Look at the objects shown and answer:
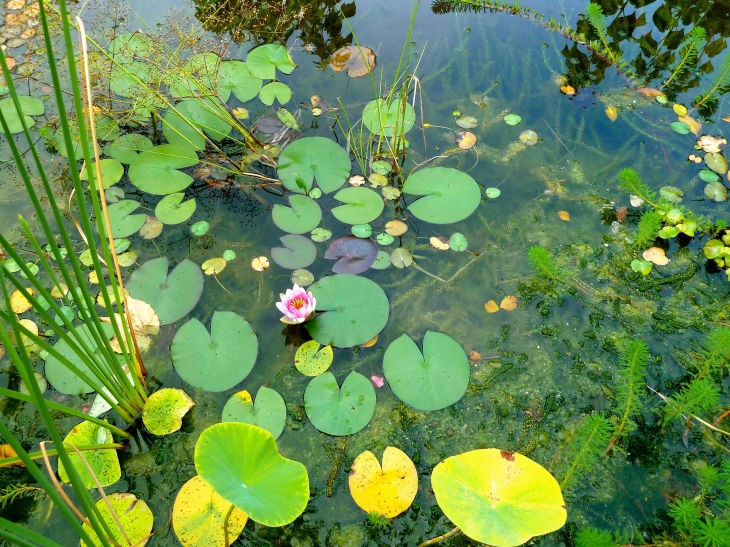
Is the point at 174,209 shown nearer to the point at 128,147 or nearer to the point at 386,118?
the point at 128,147

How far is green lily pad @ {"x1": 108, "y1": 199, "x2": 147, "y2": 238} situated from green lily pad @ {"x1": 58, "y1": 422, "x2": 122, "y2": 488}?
3.64ft

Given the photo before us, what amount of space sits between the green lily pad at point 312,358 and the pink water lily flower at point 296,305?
0.44ft

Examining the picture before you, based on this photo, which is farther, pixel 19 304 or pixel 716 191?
pixel 716 191

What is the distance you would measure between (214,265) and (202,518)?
127 cm

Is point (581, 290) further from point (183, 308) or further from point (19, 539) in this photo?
point (19, 539)

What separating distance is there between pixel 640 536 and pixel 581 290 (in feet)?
3.87

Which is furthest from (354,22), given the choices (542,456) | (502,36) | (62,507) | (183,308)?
(62,507)

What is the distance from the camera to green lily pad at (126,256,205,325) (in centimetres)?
236

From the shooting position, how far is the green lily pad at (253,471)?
5.33 feet

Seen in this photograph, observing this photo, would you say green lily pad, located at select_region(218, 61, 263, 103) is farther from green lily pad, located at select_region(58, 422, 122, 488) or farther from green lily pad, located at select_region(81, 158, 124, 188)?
green lily pad, located at select_region(58, 422, 122, 488)

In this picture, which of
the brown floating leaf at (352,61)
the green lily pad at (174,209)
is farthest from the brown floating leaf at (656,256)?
the green lily pad at (174,209)

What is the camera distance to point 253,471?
169cm

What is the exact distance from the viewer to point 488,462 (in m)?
1.81

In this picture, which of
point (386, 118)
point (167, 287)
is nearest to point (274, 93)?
point (386, 118)
